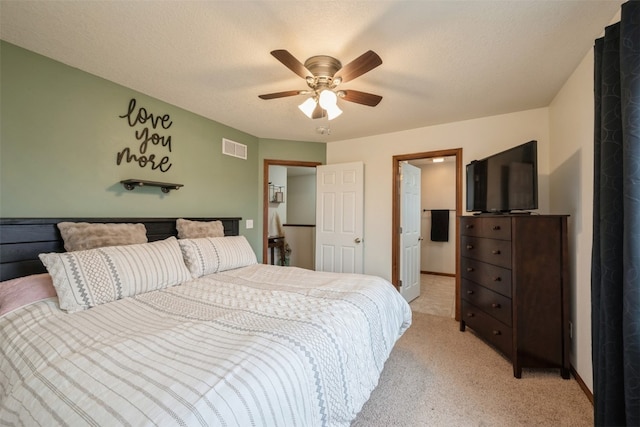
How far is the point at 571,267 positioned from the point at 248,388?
2462 millimetres

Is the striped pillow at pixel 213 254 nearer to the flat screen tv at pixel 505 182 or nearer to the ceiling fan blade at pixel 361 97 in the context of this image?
the ceiling fan blade at pixel 361 97

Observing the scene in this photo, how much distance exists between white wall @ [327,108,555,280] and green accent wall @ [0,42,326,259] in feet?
6.31

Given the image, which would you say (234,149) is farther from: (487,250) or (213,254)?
(487,250)

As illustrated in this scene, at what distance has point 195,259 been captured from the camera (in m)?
2.11

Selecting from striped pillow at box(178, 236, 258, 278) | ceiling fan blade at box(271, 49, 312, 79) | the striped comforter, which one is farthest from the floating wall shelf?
ceiling fan blade at box(271, 49, 312, 79)

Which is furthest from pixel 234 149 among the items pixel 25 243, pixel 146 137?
pixel 25 243

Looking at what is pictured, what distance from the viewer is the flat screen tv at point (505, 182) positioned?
206cm

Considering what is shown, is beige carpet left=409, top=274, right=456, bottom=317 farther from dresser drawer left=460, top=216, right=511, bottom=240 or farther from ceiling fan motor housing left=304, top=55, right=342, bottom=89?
ceiling fan motor housing left=304, top=55, right=342, bottom=89

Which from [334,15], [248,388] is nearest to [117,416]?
[248,388]

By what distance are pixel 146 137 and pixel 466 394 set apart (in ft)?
10.7

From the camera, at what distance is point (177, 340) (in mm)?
1057

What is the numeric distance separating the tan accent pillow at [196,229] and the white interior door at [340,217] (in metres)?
1.54

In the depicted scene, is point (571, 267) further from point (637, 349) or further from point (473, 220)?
point (637, 349)

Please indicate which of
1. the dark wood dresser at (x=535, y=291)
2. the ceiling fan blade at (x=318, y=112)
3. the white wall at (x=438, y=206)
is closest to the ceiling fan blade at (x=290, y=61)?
the ceiling fan blade at (x=318, y=112)
